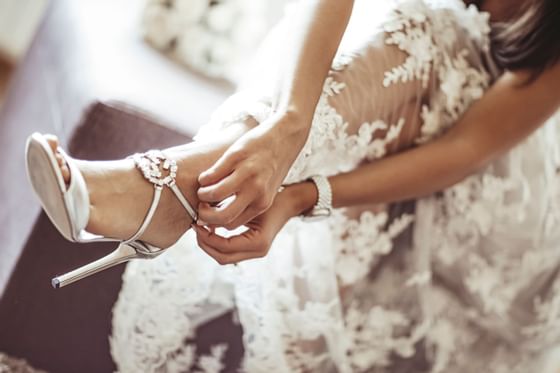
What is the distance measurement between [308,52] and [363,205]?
225 millimetres

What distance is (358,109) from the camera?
90 centimetres

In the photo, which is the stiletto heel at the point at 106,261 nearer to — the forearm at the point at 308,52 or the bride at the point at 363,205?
the bride at the point at 363,205

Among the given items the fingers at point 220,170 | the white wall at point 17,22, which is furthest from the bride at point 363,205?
the white wall at point 17,22

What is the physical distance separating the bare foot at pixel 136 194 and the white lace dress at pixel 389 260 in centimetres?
5

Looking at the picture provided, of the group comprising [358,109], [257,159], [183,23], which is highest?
[183,23]

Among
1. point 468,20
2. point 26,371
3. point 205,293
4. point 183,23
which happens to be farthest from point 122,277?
point 468,20

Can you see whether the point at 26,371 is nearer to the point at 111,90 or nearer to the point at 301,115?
the point at 111,90

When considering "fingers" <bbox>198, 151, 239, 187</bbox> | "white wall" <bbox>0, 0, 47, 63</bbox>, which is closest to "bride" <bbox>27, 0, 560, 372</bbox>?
"fingers" <bbox>198, 151, 239, 187</bbox>

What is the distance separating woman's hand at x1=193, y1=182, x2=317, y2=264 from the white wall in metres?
1.23

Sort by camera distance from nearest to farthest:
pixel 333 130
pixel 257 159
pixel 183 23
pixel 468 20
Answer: pixel 257 159 < pixel 333 130 < pixel 468 20 < pixel 183 23

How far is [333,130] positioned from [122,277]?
31cm

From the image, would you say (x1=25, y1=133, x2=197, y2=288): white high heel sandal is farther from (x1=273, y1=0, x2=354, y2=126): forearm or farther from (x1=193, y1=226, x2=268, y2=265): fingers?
(x1=273, y1=0, x2=354, y2=126): forearm

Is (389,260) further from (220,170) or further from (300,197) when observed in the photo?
(220,170)

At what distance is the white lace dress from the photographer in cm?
93
